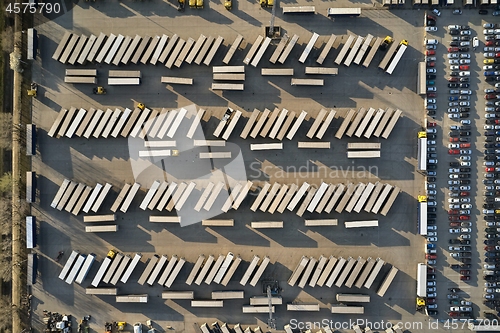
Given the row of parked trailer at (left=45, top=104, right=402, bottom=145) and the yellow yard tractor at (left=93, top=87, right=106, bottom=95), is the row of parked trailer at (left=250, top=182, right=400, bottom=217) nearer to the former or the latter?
the row of parked trailer at (left=45, top=104, right=402, bottom=145)

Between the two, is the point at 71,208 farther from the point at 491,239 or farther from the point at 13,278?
the point at 491,239

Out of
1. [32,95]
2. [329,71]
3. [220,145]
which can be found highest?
[329,71]

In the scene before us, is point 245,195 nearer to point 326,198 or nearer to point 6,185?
point 326,198

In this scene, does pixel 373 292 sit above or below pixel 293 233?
below

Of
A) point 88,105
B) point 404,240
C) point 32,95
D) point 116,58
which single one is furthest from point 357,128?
point 32,95

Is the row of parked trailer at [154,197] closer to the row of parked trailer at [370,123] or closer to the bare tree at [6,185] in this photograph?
the bare tree at [6,185]

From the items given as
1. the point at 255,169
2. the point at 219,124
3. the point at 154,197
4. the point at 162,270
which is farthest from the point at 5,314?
the point at 255,169
